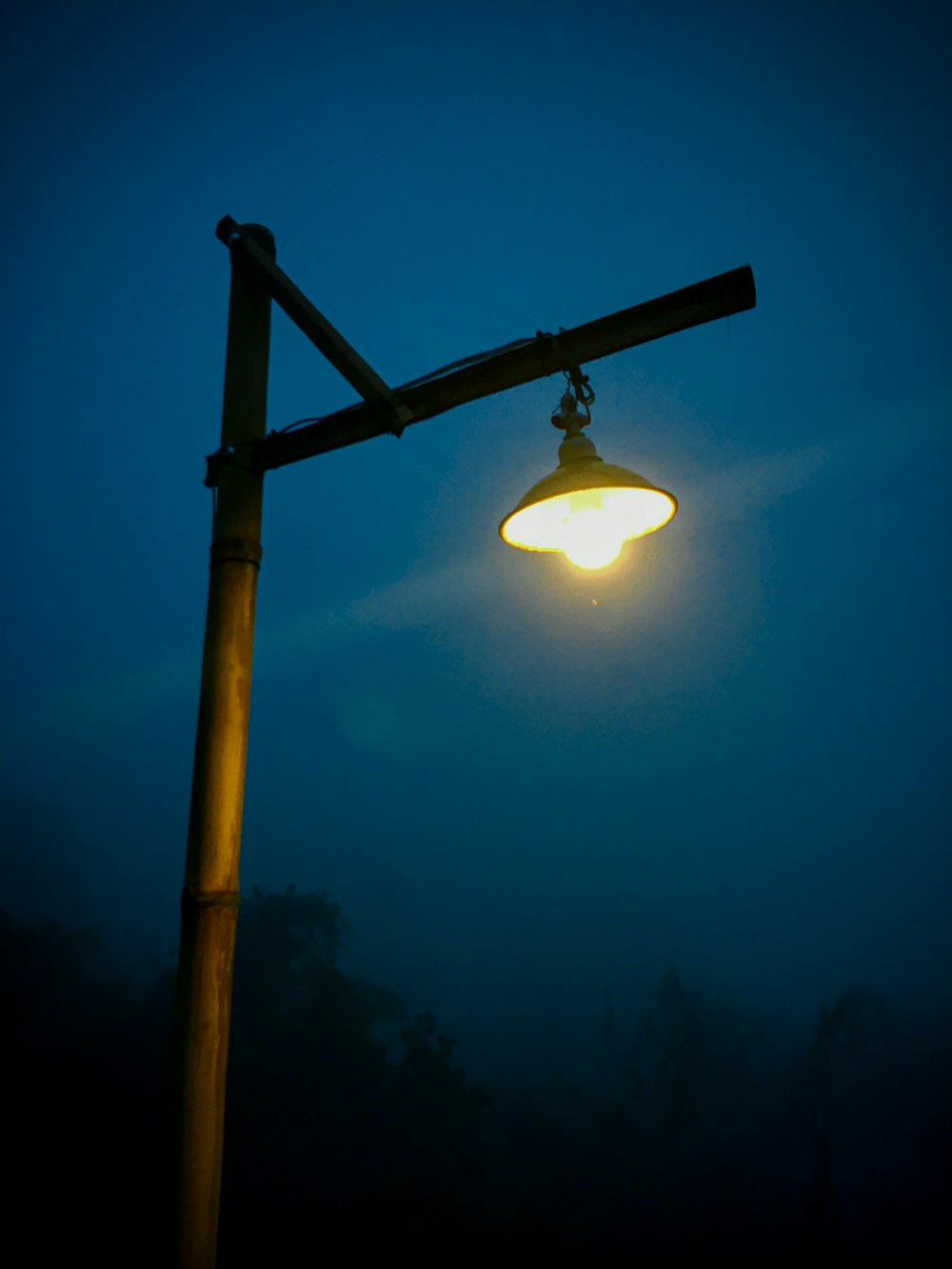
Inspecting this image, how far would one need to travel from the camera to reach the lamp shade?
8.55 feet

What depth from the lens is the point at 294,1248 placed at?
61.2 m

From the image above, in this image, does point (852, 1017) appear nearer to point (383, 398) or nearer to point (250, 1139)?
point (250, 1139)

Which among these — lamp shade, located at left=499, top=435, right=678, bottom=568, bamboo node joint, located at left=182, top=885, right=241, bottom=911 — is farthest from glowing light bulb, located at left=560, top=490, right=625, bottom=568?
bamboo node joint, located at left=182, top=885, right=241, bottom=911

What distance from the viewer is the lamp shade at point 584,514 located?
103 inches

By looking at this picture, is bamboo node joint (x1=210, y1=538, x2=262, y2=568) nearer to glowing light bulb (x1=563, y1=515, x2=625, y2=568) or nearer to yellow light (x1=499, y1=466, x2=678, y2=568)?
yellow light (x1=499, y1=466, x2=678, y2=568)

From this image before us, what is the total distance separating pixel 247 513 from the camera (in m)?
2.62

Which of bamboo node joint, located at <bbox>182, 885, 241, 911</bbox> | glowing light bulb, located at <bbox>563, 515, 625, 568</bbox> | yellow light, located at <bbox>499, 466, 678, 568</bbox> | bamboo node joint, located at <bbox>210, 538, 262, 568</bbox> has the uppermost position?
yellow light, located at <bbox>499, 466, 678, 568</bbox>

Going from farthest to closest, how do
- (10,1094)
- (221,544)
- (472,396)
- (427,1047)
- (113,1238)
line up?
(427,1047) < (10,1094) < (113,1238) < (472,396) < (221,544)

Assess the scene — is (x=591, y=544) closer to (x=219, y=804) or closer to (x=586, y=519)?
(x=586, y=519)

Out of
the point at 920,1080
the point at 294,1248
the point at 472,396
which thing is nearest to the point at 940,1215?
the point at 920,1080

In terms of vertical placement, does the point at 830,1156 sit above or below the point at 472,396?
below

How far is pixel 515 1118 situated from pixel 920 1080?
84417mm

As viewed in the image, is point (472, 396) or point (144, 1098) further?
point (144, 1098)

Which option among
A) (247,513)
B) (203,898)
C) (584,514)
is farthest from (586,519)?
(203,898)
